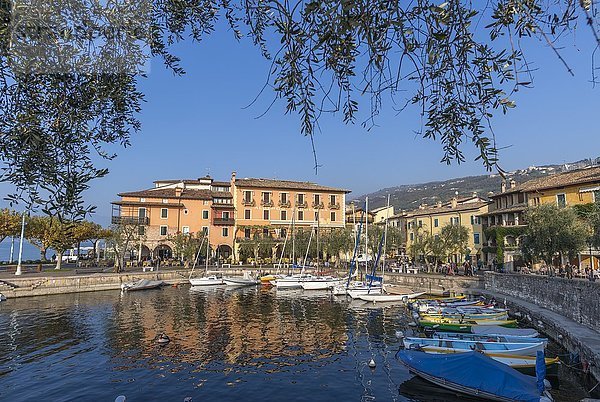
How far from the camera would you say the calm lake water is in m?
15.1

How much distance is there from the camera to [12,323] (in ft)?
86.3

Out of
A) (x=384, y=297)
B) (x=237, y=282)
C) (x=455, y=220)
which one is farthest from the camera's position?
(x=455, y=220)

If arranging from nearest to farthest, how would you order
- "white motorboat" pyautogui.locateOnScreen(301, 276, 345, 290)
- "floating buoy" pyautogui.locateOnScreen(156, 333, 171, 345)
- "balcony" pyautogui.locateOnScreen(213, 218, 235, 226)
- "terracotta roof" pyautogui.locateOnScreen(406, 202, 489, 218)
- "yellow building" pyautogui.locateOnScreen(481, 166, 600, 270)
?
1. "floating buoy" pyautogui.locateOnScreen(156, 333, 171, 345)
2. "yellow building" pyautogui.locateOnScreen(481, 166, 600, 270)
3. "white motorboat" pyautogui.locateOnScreen(301, 276, 345, 290)
4. "terracotta roof" pyautogui.locateOnScreen(406, 202, 489, 218)
5. "balcony" pyautogui.locateOnScreen(213, 218, 235, 226)

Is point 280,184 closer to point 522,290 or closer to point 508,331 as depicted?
point 522,290

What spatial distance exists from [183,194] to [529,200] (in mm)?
46442

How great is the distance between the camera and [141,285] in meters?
43.2

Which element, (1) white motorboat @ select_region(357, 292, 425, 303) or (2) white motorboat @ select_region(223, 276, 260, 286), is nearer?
(1) white motorboat @ select_region(357, 292, 425, 303)

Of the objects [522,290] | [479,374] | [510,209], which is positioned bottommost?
[479,374]

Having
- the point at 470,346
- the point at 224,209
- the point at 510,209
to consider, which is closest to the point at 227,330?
the point at 470,346

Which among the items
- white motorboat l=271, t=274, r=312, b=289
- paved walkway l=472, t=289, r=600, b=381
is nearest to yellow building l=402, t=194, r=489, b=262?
white motorboat l=271, t=274, r=312, b=289

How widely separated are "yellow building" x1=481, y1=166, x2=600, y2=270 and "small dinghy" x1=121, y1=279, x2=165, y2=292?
123 feet

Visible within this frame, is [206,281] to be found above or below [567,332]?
above

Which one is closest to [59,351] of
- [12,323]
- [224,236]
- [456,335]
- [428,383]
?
[12,323]

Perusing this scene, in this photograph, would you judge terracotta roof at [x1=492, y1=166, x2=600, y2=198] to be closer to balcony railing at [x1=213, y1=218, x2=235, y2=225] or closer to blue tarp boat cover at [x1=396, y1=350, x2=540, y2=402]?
blue tarp boat cover at [x1=396, y1=350, x2=540, y2=402]
